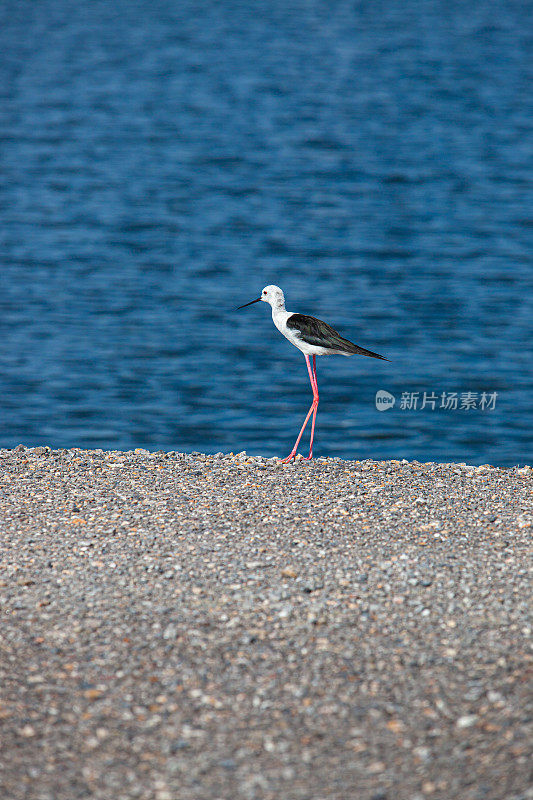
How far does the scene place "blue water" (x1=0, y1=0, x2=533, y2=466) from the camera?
1441cm

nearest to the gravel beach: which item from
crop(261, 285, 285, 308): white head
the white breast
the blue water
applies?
the white breast

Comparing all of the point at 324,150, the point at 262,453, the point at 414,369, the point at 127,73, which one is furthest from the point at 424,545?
the point at 127,73

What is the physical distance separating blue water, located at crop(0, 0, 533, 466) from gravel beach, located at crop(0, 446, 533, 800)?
444 cm

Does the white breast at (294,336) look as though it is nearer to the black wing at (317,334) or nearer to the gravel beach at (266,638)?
the black wing at (317,334)

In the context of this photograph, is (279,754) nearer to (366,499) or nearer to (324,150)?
(366,499)

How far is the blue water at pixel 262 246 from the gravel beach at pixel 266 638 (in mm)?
4439

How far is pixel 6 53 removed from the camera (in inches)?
1964

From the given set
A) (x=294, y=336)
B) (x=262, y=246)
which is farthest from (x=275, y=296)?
(x=262, y=246)

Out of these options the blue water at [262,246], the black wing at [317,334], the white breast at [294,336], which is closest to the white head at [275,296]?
the white breast at [294,336]

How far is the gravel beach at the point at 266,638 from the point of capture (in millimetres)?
5086

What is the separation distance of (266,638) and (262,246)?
16.5 m

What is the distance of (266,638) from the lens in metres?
6.28

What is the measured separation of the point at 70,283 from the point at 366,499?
486 inches

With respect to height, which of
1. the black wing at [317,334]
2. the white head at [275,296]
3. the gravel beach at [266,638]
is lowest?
the gravel beach at [266,638]
